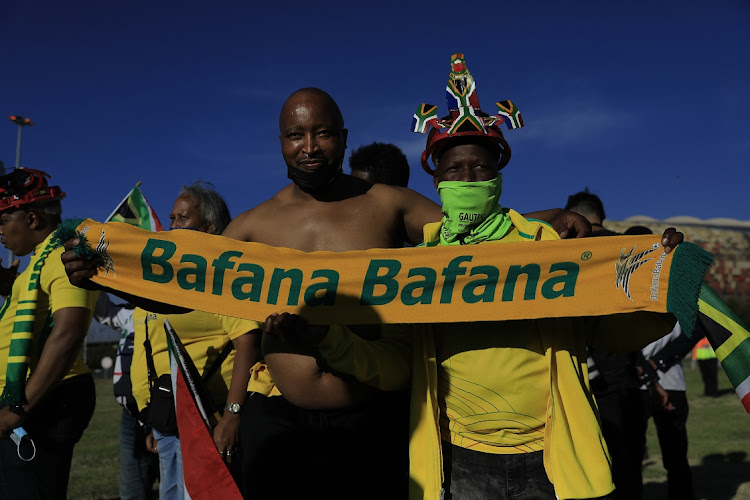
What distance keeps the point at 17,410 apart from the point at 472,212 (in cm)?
261

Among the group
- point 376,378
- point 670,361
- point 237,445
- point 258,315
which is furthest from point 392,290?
point 670,361

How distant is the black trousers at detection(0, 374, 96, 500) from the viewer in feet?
11.6

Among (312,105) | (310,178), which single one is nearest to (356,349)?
(310,178)

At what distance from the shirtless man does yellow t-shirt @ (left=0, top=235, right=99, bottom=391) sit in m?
0.78

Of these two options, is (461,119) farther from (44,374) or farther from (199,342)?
(44,374)

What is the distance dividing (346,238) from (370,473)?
1053 millimetres

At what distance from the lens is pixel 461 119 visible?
2738mm

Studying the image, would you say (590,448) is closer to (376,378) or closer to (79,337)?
(376,378)

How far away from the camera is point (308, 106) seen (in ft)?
10.1

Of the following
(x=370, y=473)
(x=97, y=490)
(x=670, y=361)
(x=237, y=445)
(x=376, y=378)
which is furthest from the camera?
(x=97, y=490)

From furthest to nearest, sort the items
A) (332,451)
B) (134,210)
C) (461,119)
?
(134,210), (332,451), (461,119)

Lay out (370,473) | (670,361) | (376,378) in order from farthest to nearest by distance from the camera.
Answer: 1. (670,361)
2. (370,473)
3. (376,378)

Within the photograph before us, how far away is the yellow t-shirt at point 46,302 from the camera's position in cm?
368

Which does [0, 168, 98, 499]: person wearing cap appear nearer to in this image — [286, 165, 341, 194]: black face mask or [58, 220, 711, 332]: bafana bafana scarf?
[58, 220, 711, 332]: bafana bafana scarf
